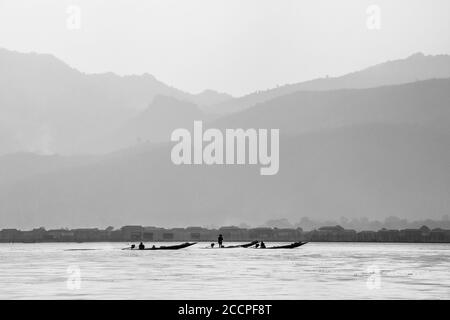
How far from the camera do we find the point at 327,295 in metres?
50.3

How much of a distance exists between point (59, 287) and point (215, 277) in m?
14.7

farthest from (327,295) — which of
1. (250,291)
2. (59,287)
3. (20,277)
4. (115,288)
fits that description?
(20,277)
